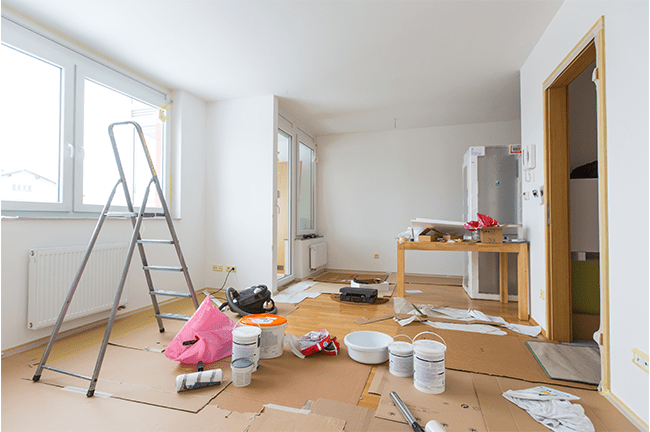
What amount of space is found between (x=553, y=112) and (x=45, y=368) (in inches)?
153

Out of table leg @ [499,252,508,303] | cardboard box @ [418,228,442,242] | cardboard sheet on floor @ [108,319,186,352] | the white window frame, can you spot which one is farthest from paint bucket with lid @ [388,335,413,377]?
the white window frame

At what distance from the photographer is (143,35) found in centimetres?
264

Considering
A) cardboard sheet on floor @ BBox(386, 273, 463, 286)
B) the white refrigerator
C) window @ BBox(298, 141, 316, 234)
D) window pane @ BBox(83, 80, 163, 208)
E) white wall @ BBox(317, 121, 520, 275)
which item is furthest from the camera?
window @ BBox(298, 141, 316, 234)

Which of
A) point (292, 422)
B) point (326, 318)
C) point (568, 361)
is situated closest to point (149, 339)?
point (326, 318)

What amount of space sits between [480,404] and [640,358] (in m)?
0.71

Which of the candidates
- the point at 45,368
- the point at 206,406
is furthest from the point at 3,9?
the point at 206,406

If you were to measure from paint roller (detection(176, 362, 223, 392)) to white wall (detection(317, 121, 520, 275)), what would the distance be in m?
4.13

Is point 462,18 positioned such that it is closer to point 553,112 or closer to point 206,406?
point 553,112

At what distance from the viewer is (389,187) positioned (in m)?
5.59

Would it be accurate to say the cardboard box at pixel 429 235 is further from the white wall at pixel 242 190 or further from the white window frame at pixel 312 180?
the white window frame at pixel 312 180

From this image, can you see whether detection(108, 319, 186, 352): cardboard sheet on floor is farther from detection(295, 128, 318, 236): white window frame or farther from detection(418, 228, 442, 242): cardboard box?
detection(295, 128, 318, 236): white window frame

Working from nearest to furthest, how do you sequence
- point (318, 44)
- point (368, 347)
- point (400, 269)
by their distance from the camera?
point (368, 347) → point (318, 44) → point (400, 269)

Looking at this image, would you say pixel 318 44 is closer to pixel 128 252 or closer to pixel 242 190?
pixel 242 190

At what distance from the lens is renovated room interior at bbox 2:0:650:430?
5.13ft
